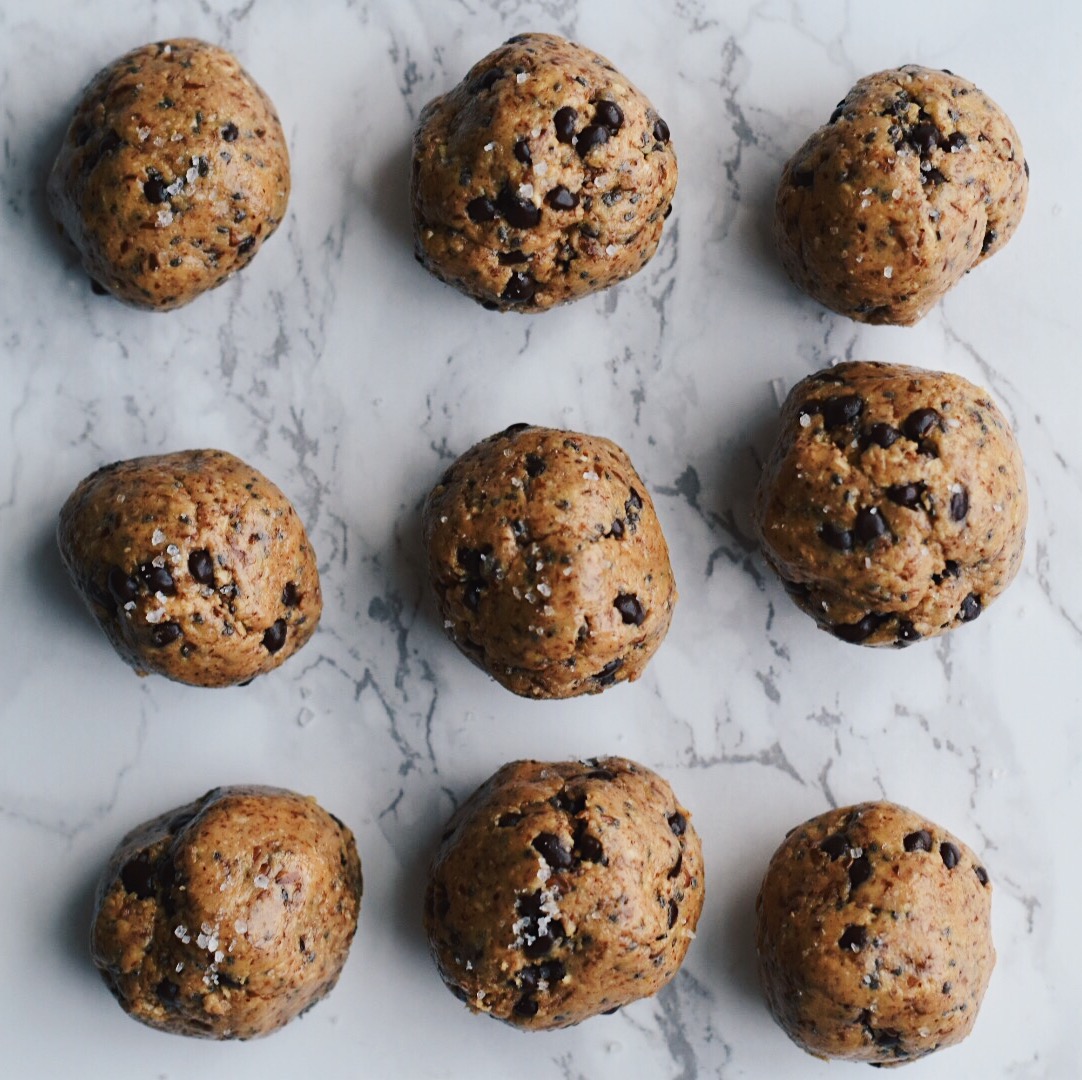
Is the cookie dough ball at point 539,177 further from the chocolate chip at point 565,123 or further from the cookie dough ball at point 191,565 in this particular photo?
the cookie dough ball at point 191,565

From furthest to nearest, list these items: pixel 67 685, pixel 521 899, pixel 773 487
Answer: pixel 67 685
pixel 773 487
pixel 521 899

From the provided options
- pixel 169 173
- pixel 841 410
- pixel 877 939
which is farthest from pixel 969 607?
pixel 169 173

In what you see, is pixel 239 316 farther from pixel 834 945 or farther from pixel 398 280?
pixel 834 945

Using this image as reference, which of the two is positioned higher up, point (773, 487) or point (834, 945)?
point (773, 487)

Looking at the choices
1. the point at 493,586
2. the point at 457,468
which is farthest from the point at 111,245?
the point at 493,586

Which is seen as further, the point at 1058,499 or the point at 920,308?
the point at 1058,499

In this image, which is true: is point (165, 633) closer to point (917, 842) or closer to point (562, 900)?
point (562, 900)
